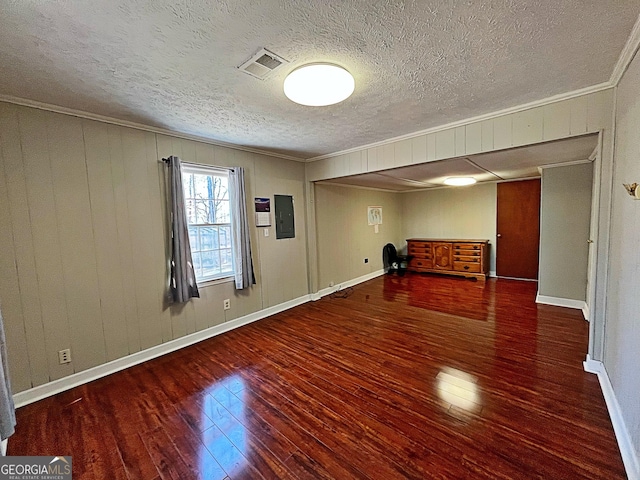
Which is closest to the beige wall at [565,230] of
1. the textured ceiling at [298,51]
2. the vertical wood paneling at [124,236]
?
the textured ceiling at [298,51]

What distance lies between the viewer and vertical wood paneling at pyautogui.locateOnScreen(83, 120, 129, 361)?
2.54 meters

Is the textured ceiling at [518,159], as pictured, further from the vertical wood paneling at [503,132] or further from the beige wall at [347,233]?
the beige wall at [347,233]

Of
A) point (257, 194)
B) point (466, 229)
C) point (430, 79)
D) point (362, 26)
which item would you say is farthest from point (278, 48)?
point (466, 229)

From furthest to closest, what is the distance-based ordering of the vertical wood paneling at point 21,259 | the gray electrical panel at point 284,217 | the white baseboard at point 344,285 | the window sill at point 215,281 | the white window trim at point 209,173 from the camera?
1. the white baseboard at point 344,285
2. the gray electrical panel at point 284,217
3. the window sill at point 215,281
4. the white window trim at point 209,173
5. the vertical wood paneling at point 21,259

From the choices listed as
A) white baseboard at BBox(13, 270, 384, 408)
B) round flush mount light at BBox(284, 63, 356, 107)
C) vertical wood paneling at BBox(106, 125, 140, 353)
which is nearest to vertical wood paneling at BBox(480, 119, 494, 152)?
round flush mount light at BBox(284, 63, 356, 107)

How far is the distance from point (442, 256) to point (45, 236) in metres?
6.37

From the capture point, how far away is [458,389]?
7.19 ft

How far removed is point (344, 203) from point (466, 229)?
9.95 feet

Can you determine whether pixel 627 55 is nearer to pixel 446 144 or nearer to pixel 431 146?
pixel 446 144

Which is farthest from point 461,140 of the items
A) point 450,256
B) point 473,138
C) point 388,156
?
point 450,256

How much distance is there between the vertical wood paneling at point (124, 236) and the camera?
2664 millimetres

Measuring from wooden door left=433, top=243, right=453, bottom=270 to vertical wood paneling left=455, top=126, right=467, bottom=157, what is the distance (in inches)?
141

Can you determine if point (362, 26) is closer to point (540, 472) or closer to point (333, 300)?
point (540, 472)

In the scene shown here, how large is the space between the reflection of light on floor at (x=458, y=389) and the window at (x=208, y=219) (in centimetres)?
268
